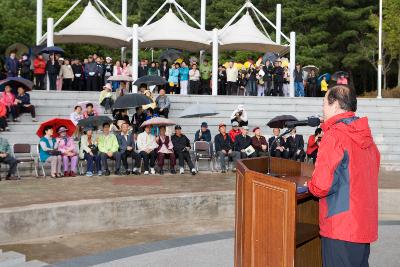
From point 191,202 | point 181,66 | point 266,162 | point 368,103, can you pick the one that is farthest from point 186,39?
point 266,162

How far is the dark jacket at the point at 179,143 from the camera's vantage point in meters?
15.0

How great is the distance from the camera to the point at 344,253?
3975mm

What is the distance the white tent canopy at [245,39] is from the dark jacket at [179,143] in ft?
32.7

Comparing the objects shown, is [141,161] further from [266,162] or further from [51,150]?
[266,162]

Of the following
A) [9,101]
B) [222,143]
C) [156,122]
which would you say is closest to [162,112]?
[156,122]

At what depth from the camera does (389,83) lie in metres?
49.6

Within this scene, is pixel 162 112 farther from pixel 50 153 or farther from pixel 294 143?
pixel 50 153

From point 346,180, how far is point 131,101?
12.6 meters

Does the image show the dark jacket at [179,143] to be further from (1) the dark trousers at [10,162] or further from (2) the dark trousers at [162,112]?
(1) the dark trousers at [10,162]

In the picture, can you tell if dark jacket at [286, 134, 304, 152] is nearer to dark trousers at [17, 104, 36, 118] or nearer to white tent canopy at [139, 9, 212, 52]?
dark trousers at [17, 104, 36, 118]

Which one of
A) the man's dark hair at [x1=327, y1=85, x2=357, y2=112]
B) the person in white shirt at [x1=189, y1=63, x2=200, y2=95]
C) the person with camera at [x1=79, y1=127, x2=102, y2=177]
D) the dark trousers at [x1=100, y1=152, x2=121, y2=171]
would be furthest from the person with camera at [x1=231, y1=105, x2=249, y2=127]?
the man's dark hair at [x1=327, y1=85, x2=357, y2=112]

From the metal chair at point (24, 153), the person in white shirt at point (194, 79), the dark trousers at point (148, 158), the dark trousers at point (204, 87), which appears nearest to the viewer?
the metal chair at point (24, 153)

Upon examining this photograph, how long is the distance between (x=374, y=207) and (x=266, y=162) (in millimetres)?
1565

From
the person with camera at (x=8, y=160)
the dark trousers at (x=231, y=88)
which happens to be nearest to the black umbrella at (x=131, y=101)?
the person with camera at (x=8, y=160)
